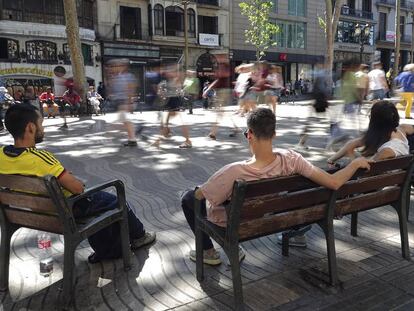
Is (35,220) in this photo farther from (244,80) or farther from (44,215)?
(244,80)

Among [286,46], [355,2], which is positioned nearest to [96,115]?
[286,46]

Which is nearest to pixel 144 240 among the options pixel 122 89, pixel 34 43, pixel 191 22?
pixel 122 89

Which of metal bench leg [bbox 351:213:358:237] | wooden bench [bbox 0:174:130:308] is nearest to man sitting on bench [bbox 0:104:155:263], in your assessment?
wooden bench [bbox 0:174:130:308]

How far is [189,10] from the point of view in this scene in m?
34.3

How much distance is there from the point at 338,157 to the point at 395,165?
877 mm

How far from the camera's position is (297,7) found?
4047 cm

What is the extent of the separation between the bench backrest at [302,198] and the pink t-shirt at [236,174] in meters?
0.11

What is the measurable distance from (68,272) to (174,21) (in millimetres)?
33382

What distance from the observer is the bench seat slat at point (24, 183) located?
107 inches

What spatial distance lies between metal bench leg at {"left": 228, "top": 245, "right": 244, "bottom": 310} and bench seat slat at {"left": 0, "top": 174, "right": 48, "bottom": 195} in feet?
3.92

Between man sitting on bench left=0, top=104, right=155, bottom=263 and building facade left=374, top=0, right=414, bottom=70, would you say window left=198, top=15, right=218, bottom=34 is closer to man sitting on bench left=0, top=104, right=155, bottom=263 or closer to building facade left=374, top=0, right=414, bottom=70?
building facade left=374, top=0, right=414, bottom=70

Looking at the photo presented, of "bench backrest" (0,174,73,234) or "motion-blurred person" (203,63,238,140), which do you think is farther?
"motion-blurred person" (203,63,238,140)

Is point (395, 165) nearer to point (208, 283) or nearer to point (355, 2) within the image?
point (208, 283)

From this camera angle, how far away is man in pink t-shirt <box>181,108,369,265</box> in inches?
109
